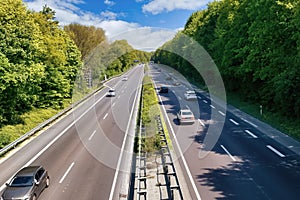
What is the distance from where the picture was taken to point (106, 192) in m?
14.3

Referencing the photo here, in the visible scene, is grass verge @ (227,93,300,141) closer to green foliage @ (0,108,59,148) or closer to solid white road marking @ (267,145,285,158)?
solid white road marking @ (267,145,285,158)

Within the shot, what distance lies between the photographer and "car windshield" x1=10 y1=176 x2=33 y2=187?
13.4 meters

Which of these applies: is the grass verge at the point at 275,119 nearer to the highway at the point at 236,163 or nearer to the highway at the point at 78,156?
the highway at the point at 236,163

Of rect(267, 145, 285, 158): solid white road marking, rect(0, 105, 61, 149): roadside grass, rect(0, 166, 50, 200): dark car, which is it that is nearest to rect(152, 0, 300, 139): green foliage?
rect(267, 145, 285, 158): solid white road marking

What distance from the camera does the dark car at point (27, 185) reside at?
42.2 ft

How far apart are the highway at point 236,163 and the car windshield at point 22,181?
795cm

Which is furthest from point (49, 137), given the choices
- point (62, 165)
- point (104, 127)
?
point (62, 165)

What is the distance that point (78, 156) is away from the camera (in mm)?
19688

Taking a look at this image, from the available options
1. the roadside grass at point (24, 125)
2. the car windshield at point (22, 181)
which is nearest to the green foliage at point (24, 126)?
the roadside grass at point (24, 125)

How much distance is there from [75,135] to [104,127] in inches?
130

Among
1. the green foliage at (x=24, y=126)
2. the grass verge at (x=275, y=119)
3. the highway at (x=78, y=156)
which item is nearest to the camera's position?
the highway at (x=78, y=156)

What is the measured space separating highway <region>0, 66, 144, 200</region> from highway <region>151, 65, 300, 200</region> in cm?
463

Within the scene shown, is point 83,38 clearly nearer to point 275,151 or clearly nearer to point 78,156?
point 78,156

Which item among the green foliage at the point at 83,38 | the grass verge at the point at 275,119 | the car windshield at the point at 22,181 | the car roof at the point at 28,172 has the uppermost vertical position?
the green foliage at the point at 83,38
